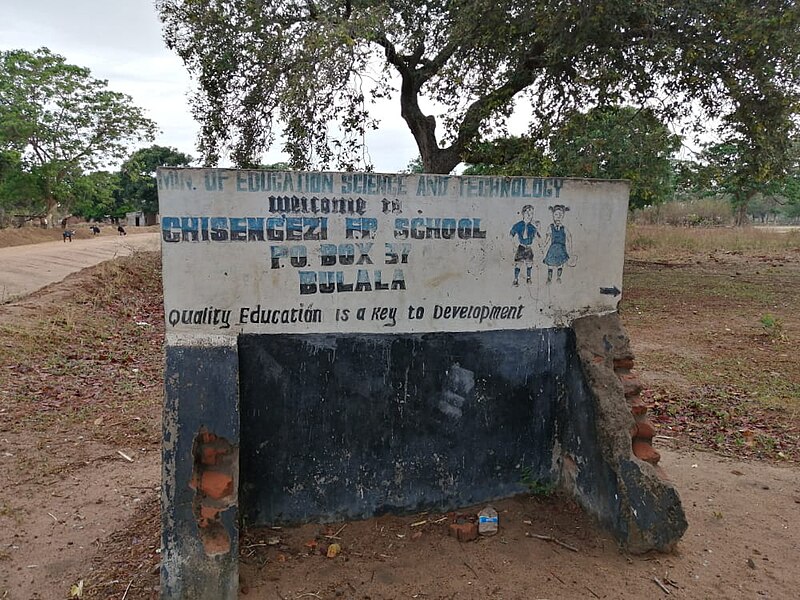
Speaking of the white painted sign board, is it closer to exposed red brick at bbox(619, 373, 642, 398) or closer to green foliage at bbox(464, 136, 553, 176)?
exposed red brick at bbox(619, 373, 642, 398)

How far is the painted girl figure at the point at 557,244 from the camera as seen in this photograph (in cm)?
338

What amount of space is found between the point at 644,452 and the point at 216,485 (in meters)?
2.21

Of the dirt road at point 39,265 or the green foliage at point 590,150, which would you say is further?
the dirt road at point 39,265

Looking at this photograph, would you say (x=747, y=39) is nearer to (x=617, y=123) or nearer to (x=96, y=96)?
(x=617, y=123)

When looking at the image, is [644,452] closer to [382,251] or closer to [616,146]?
[382,251]

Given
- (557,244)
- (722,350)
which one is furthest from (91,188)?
(557,244)

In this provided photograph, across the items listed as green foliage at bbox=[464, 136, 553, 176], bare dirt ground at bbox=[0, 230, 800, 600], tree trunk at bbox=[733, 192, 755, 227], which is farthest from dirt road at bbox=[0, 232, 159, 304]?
tree trunk at bbox=[733, 192, 755, 227]

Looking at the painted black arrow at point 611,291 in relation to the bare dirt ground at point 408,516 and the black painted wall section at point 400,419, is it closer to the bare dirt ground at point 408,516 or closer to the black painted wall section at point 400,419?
the black painted wall section at point 400,419

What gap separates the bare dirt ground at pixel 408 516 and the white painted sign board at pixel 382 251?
113 centimetres

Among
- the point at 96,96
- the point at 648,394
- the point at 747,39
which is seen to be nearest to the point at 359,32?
the point at 747,39

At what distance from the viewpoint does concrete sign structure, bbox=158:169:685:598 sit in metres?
2.81

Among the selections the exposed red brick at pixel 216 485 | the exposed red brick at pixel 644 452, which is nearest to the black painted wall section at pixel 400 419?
the exposed red brick at pixel 644 452

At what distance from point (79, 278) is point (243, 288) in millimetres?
10033

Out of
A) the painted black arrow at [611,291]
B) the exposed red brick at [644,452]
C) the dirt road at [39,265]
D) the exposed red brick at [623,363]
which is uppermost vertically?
the painted black arrow at [611,291]
